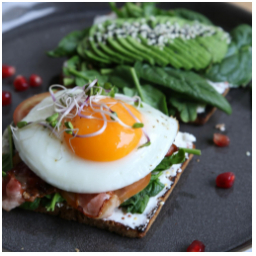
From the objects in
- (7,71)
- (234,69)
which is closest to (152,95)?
(234,69)

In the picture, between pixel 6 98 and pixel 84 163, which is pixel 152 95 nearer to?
pixel 84 163

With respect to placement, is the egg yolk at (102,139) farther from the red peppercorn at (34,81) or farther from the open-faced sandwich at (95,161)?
the red peppercorn at (34,81)

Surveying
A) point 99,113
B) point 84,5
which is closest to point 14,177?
point 99,113

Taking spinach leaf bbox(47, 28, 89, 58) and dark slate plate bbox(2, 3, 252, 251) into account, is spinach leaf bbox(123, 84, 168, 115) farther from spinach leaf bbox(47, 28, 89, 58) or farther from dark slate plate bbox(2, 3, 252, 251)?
spinach leaf bbox(47, 28, 89, 58)

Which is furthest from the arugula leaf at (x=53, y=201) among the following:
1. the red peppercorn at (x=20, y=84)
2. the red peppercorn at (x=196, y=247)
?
the red peppercorn at (x=20, y=84)

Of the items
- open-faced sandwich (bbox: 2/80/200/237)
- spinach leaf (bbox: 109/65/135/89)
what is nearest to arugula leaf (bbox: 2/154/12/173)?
open-faced sandwich (bbox: 2/80/200/237)

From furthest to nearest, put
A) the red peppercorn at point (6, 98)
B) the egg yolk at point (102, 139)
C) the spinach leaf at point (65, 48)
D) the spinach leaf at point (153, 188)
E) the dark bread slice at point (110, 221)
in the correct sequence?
the spinach leaf at point (65, 48)
the red peppercorn at point (6, 98)
the spinach leaf at point (153, 188)
the dark bread slice at point (110, 221)
the egg yolk at point (102, 139)

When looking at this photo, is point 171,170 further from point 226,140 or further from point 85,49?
point 85,49

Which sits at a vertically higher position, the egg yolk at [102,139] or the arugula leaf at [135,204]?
the egg yolk at [102,139]
